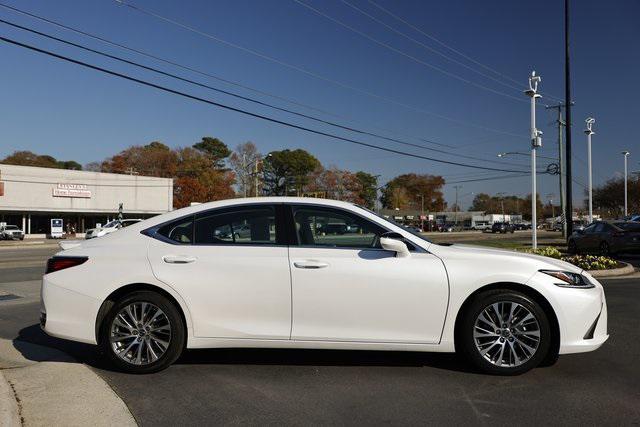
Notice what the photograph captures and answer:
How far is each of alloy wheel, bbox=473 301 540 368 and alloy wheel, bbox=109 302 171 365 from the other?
2.71 m

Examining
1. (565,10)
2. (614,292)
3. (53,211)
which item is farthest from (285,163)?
(614,292)

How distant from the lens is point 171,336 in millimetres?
4734

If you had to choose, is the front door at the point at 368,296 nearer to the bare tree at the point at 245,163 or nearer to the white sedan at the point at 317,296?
the white sedan at the point at 317,296

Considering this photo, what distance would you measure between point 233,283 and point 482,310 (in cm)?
214

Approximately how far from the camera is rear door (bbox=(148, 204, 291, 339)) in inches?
184

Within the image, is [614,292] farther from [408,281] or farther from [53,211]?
[53,211]

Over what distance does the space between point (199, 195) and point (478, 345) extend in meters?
74.1

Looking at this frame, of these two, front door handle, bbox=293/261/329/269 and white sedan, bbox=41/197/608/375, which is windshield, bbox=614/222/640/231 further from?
front door handle, bbox=293/261/329/269

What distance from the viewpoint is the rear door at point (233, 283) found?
184 inches

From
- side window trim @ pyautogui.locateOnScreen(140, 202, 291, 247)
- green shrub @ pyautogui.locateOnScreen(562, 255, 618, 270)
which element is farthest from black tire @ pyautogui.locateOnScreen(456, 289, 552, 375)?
green shrub @ pyautogui.locateOnScreen(562, 255, 618, 270)

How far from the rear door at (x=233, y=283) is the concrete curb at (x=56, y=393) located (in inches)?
38.1

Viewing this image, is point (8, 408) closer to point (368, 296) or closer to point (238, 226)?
point (238, 226)

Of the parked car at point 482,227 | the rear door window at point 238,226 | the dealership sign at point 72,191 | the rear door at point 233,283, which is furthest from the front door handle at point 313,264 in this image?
the parked car at point 482,227

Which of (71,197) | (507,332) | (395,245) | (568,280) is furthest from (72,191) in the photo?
(568,280)
